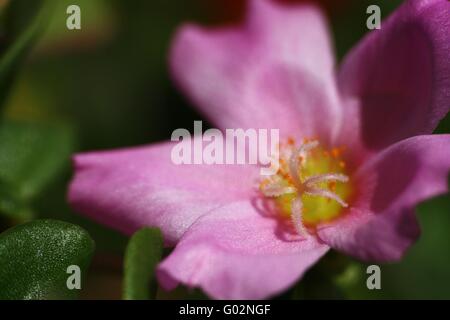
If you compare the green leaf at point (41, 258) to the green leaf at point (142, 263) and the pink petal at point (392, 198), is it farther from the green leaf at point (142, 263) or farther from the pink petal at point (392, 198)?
the pink petal at point (392, 198)

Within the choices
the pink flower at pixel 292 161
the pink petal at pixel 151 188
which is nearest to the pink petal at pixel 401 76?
the pink flower at pixel 292 161

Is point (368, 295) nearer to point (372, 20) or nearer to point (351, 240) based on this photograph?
point (351, 240)

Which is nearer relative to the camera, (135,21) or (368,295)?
(368,295)

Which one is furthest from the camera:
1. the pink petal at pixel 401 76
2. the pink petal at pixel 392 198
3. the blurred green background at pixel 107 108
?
the blurred green background at pixel 107 108

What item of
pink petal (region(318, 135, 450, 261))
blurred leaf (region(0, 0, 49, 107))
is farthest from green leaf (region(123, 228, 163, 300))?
blurred leaf (region(0, 0, 49, 107))

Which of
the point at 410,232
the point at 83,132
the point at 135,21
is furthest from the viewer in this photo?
the point at 135,21

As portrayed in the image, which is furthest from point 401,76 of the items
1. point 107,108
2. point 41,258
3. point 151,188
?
point 107,108

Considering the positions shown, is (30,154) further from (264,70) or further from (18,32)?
(264,70)
